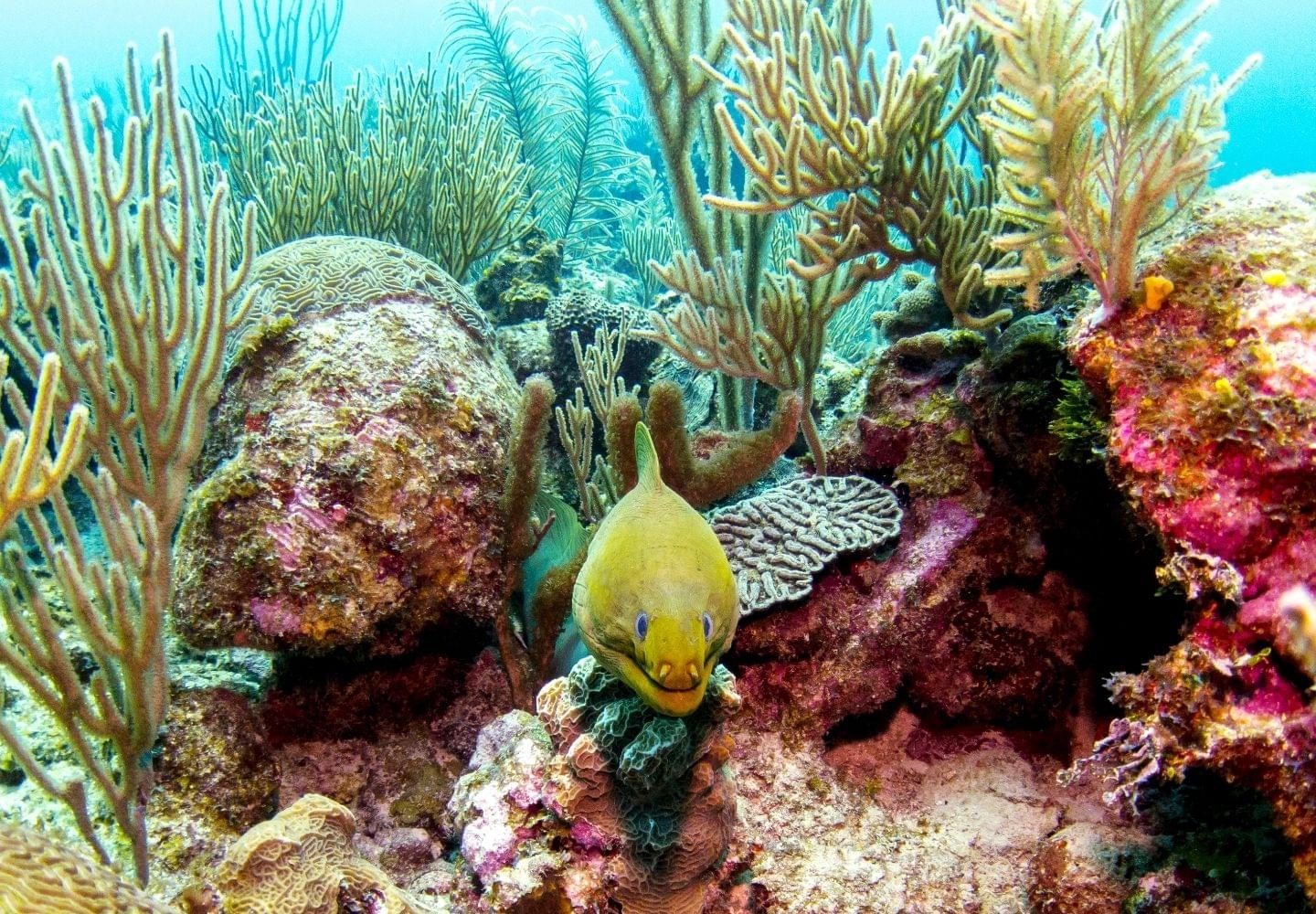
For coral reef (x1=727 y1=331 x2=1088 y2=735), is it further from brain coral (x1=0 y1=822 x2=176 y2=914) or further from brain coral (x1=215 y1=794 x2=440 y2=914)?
brain coral (x1=0 y1=822 x2=176 y2=914)

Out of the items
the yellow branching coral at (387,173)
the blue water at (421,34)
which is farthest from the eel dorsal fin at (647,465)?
the blue water at (421,34)

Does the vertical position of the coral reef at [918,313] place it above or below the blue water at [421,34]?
below

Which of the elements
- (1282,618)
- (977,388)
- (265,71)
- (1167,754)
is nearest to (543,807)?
(1167,754)

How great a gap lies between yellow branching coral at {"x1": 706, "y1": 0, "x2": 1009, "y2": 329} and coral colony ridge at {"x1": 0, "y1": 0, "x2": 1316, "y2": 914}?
A: 0.08ft

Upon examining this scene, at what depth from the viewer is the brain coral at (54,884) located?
161 cm

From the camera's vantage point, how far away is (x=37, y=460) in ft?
5.98

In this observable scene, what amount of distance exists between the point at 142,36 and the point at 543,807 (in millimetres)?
107611

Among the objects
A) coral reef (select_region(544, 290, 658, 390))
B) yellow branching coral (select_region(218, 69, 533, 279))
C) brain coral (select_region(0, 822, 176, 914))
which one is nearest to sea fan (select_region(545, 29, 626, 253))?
yellow branching coral (select_region(218, 69, 533, 279))

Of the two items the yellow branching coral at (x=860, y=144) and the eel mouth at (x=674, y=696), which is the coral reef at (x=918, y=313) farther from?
the eel mouth at (x=674, y=696)

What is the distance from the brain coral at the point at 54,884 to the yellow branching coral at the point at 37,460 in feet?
2.69

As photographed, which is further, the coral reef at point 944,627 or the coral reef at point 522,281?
the coral reef at point 522,281

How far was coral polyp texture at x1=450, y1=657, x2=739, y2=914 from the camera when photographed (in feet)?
7.80

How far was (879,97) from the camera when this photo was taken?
11.5 feet

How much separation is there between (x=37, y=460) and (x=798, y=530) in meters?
3.01
